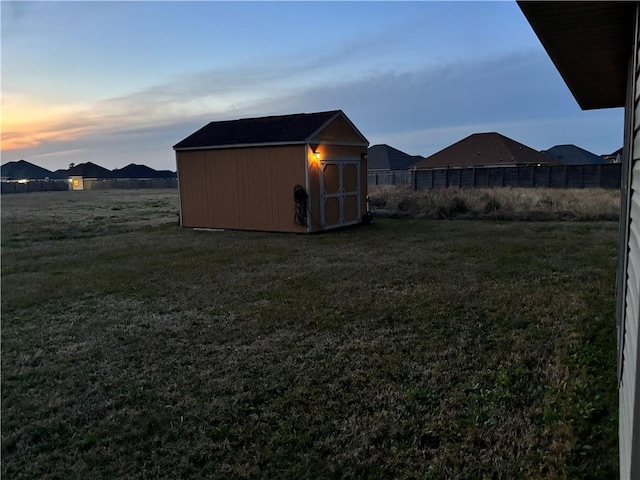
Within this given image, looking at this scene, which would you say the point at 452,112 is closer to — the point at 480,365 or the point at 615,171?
the point at 615,171

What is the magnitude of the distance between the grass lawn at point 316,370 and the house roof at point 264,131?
4.50 meters

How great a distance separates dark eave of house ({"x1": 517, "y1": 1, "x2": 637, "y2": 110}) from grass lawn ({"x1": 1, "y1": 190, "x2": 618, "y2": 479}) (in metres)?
1.97

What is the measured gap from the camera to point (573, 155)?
133ft

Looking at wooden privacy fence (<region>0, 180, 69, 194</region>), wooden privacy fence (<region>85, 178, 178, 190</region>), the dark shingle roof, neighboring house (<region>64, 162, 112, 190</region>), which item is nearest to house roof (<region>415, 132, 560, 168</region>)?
the dark shingle roof

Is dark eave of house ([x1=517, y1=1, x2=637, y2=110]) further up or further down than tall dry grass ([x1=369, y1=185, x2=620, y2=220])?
further up

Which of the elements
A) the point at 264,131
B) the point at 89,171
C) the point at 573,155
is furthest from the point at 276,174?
the point at 89,171

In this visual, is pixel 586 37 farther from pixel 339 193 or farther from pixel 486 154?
pixel 486 154

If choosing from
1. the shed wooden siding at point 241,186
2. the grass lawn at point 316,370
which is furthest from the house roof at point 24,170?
the grass lawn at point 316,370

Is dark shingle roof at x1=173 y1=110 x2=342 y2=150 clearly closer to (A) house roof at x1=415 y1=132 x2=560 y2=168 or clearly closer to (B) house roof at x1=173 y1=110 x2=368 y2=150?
(B) house roof at x1=173 y1=110 x2=368 y2=150

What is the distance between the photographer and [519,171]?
1806cm

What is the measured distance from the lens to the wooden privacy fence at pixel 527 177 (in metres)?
16.8

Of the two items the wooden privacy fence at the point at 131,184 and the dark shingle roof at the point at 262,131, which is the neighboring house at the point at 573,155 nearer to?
the wooden privacy fence at the point at 131,184

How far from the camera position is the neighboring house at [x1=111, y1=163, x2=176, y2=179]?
67250 millimetres


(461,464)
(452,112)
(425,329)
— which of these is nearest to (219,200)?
(425,329)
